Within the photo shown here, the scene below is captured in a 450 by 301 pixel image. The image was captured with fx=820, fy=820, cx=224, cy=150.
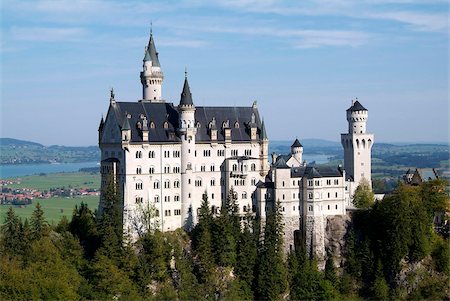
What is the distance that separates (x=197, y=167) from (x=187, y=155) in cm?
233

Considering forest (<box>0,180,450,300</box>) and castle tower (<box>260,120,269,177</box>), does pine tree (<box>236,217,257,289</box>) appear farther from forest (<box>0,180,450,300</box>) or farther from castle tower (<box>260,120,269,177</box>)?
castle tower (<box>260,120,269,177</box>)

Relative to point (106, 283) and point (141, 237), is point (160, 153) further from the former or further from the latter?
point (106, 283)

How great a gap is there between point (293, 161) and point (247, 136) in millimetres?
8087

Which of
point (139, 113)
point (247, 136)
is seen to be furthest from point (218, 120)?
A: point (139, 113)

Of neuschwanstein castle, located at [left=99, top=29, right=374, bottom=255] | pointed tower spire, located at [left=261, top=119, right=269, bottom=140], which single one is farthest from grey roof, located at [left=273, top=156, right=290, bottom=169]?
pointed tower spire, located at [left=261, top=119, right=269, bottom=140]

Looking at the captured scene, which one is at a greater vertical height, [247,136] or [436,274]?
[247,136]

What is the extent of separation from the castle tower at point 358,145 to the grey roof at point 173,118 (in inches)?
534

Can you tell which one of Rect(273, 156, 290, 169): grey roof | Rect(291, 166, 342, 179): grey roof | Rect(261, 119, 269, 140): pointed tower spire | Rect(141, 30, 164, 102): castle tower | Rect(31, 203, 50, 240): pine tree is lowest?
Rect(31, 203, 50, 240): pine tree

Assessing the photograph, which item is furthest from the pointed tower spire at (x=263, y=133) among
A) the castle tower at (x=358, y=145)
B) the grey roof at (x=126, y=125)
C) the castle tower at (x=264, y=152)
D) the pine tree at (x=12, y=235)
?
the pine tree at (x=12, y=235)

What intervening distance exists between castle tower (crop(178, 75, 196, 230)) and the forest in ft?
5.65

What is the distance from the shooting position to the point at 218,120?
101 meters

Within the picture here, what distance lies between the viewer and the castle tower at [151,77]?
10269 centimetres

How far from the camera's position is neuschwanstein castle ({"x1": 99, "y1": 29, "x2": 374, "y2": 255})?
9388cm

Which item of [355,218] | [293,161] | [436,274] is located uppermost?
[293,161]
